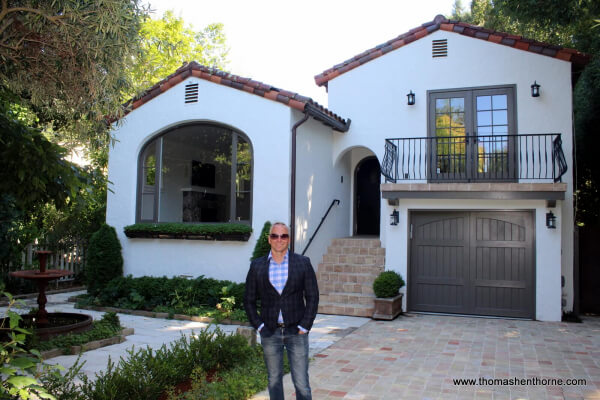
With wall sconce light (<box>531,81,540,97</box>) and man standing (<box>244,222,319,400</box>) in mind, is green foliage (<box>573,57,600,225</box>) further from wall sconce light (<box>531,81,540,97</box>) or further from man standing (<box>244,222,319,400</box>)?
man standing (<box>244,222,319,400</box>)

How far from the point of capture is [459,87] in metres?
10.7

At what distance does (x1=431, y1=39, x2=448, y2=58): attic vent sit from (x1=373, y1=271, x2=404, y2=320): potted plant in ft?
17.4

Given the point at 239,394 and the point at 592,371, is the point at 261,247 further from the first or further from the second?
the point at 592,371

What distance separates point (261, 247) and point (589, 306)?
7409mm

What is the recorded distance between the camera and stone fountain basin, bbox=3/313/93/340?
21.0ft

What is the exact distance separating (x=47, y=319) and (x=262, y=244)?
382cm

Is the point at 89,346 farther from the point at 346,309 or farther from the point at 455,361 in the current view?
the point at 455,361

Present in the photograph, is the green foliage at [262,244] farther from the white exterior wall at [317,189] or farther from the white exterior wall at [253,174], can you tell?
the white exterior wall at [317,189]

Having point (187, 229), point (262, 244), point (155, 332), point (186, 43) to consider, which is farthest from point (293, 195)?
point (186, 43)

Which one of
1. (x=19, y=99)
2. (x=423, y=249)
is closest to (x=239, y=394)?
(x=19, y=99)

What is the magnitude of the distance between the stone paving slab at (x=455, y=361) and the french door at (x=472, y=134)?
3376 mm

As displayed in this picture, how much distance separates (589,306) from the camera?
33.6 ft

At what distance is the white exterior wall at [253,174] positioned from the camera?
9461 millimetres

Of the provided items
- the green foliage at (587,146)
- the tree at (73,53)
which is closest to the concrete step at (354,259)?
the green foliage at (587,146)
